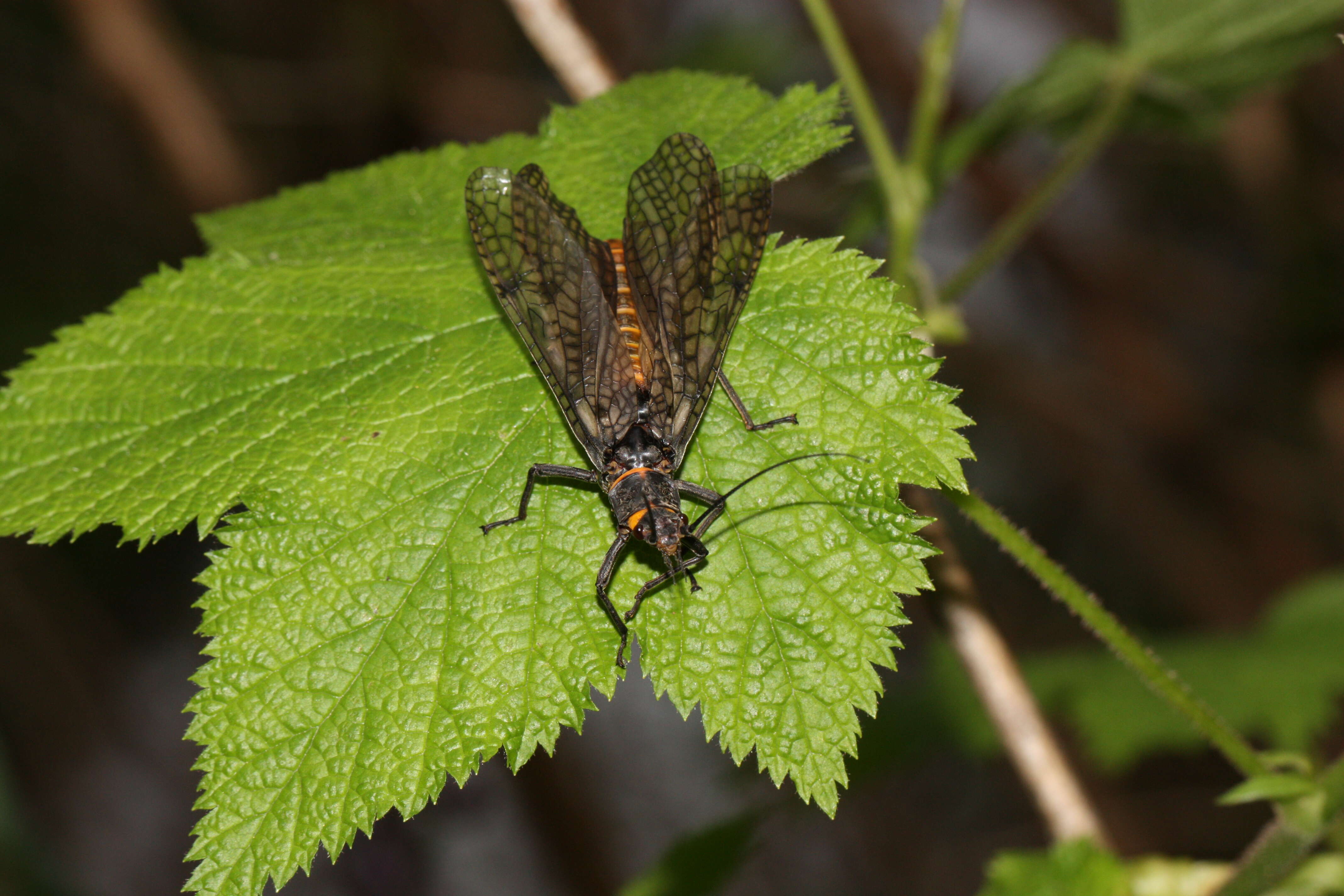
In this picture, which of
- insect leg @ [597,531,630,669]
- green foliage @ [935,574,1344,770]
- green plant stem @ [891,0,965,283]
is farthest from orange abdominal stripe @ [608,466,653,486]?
green foliage @ [935,574,1344,770]

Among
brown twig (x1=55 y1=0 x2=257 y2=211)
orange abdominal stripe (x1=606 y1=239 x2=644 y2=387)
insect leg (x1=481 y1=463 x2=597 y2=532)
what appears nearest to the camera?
insect leg (x1=481 y1=463 x2=597 y2=532)

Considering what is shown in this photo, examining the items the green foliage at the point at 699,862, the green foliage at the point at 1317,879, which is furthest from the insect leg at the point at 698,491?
the green foliage at the point at 1317,879

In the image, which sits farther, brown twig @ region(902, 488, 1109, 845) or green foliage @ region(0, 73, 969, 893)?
brown twig @ region(902, 488, 1109, 845)

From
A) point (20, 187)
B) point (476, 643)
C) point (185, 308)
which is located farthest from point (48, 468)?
point (20, 187)

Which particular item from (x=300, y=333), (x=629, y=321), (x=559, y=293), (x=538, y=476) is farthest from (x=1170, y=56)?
(x=300, y=333)

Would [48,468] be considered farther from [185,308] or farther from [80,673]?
[80,673]

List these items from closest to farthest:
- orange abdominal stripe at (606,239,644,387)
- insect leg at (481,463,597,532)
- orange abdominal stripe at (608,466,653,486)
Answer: insect leg at (481,463,597,532) < orange abdominal stripe at (608,466,653,486) < orange abdominal stripe at (606,239,644,387)

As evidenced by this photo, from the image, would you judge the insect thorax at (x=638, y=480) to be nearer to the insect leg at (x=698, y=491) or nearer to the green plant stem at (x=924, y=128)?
the insect leg at (x=698, y=491)

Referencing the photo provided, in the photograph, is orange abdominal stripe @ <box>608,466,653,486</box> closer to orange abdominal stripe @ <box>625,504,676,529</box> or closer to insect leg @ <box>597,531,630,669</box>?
orange abdominal stripe @ <box>625,504,676,529</box>
